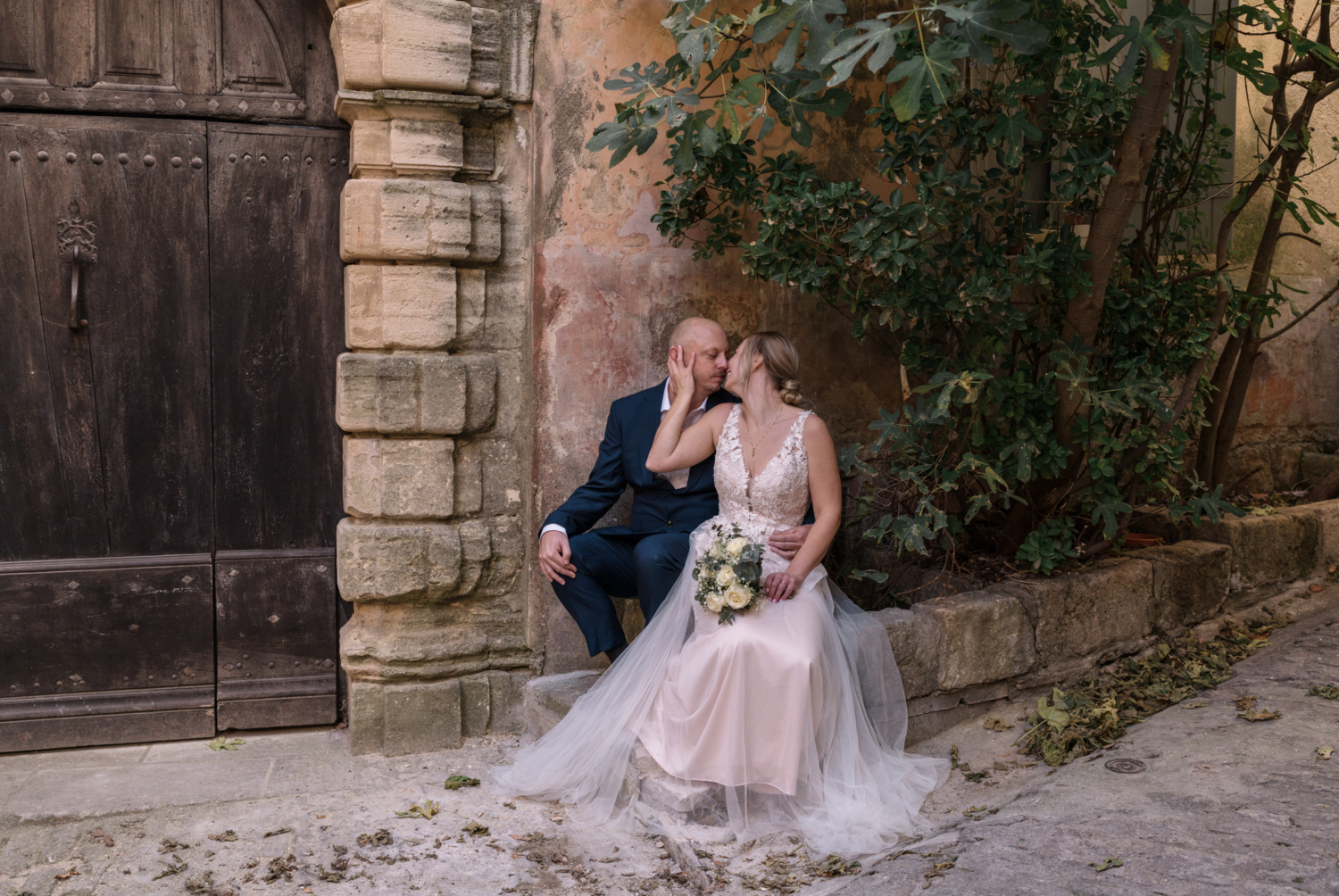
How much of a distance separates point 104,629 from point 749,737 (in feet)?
7.96

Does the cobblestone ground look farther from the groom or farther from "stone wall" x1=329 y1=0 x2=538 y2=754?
the groom

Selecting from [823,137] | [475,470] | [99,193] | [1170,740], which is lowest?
[1170,740]

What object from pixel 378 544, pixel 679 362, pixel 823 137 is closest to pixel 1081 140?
pixel 823 137

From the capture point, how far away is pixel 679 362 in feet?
13.1

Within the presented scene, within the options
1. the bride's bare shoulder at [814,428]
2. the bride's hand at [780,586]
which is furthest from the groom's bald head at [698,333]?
the bride's hand at [780,586]

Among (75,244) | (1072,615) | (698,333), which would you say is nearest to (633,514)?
(698,333)

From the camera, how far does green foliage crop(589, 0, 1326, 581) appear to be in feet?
11.7

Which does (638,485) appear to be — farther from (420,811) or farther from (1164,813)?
(1164,813)

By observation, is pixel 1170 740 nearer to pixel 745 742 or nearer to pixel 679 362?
pixel 745 742

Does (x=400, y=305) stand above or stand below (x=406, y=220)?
below

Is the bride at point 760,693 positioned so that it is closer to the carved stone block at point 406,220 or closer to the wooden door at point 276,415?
the carved stone block at point 406,220

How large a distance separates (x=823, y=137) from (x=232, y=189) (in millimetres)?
2296

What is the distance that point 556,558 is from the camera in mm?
3875

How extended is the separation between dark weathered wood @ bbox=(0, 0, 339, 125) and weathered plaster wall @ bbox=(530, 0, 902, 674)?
87cm
